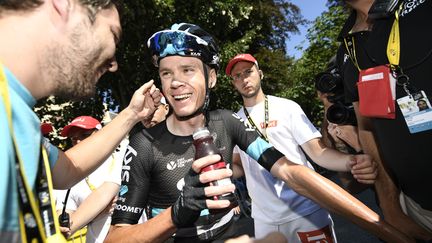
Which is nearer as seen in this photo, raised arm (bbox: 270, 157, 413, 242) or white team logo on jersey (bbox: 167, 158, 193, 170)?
raised arm (bbox: 270, 157, 413, 242)

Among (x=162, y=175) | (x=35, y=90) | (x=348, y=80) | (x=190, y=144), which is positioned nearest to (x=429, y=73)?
(x=348, y=80)

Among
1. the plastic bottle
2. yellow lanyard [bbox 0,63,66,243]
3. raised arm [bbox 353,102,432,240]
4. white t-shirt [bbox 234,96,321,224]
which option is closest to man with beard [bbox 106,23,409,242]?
raised arm [bbox 353,102,432,240]

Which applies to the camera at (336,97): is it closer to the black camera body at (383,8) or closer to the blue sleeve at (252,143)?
the blue sleeve at (252,143)

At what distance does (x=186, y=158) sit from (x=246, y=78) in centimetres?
272

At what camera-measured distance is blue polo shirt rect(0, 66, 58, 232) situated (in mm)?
1216

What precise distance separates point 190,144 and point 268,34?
18384 millimetres

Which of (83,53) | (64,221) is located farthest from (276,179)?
(83,53)

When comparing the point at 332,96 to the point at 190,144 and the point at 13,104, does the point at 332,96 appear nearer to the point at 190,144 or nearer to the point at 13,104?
the point at 190,144

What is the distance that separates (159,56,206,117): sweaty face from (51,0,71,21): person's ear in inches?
47.7

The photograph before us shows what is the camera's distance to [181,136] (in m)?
2.71

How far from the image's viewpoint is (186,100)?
2.80m

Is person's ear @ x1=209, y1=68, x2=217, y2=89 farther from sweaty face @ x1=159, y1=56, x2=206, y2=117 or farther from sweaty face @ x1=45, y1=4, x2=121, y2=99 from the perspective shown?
sweaty face @ x1=45, y1=4, x2=121, y2=99

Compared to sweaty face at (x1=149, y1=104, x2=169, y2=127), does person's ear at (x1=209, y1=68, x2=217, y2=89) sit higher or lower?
higher

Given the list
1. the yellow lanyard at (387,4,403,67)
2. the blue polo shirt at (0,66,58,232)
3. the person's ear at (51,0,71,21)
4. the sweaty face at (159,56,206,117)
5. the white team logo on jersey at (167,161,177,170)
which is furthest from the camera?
the sweaty face at (159,56,206,117)
